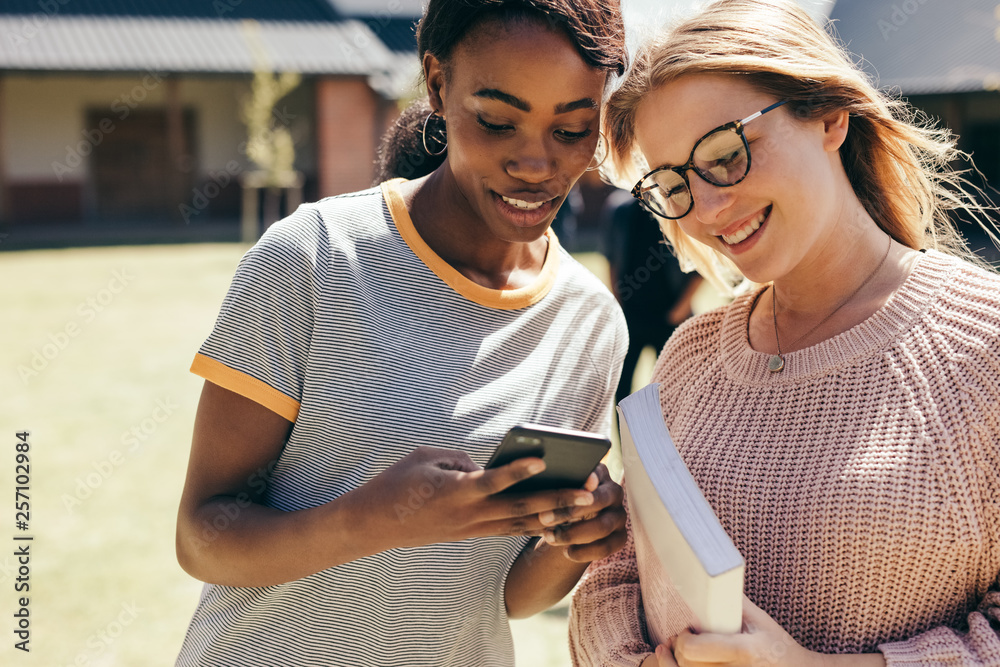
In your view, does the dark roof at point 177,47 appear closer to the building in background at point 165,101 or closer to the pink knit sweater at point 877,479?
the building in background at point 165,101

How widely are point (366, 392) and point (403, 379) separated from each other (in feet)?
0.25

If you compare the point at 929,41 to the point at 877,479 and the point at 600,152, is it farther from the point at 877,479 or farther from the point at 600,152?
the point at 877,479

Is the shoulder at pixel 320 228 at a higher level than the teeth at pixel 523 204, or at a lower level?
lower

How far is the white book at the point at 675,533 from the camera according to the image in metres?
1.14

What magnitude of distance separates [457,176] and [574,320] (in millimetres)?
420

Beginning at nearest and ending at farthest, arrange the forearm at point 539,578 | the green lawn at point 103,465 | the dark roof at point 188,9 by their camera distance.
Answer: the forearm at point 539,578 < the green lawn at point 103,465 < the dark roof at point 188,9

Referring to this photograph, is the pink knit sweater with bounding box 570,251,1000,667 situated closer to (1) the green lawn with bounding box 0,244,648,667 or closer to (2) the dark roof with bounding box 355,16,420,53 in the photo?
(1) the green lawn with bounding box 0,244,648,667

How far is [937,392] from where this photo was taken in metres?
1.46

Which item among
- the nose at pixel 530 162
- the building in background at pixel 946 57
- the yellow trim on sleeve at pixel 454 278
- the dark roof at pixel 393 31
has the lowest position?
the dark roof at pixel 393 31

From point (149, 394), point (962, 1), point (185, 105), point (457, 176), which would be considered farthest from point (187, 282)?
point (962, 1)

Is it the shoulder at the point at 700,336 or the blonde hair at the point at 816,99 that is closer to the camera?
the blonde hair at the point at 816,99

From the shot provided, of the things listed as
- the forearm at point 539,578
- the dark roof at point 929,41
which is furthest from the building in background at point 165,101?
the forearm at point 539,578

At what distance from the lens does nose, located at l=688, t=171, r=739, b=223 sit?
5.24 feet

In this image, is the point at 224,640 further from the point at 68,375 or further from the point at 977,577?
the point at 68,375
